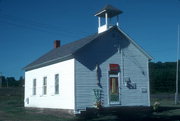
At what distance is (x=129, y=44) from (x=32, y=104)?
1207cm

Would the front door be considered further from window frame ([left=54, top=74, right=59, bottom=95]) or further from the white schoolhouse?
window frame ([left=54, top=74, right=59, bottom=95])

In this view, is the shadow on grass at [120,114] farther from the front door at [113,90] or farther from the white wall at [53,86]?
the white wall at [53,86]

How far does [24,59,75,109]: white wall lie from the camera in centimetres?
2386

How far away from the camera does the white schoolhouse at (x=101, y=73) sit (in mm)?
23614

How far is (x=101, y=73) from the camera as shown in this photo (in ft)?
80.3

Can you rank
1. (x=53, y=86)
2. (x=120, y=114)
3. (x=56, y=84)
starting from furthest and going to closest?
(x=53, y=86)
(x=56, y=84)
(x=120, y=114)

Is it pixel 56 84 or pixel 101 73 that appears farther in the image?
pixel 56 84

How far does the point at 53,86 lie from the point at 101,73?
4718 mm

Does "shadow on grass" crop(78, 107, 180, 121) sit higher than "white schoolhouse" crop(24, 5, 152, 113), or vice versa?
→ "white schoolhouse" crop(24, 5, 152, 113)

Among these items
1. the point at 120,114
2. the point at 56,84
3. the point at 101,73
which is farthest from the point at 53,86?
the point at 120,114

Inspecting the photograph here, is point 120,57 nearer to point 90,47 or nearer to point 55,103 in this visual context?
point 90,47

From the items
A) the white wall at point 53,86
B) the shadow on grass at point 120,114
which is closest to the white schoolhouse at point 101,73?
the white wall at point 53,86

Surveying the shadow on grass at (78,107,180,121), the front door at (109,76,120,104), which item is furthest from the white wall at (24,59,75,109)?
the front door at (109,76,120,104)

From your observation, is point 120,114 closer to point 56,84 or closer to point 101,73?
point 101,73
